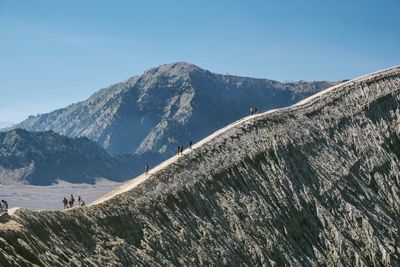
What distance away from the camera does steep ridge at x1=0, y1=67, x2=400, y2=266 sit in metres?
39.9

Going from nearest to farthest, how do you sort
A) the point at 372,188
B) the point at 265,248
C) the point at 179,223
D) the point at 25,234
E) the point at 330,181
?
the point at 25,234 < the point at 179,223 < the point at 265,248 < the point at 330,181 < the point at 372,188

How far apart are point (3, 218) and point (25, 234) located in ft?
6.26

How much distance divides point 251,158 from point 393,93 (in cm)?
3202

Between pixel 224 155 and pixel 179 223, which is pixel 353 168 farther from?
pixel 179 223

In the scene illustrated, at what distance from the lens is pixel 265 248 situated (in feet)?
172

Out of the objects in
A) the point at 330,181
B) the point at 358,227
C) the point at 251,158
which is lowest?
the point at 358,227

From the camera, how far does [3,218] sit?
35688mm

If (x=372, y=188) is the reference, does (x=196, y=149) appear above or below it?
above

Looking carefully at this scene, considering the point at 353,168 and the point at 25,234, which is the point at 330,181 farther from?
the point at 25,234

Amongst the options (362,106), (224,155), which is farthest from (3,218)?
(362,106)

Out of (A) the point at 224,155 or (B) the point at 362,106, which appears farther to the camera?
(B) the point at 362,106

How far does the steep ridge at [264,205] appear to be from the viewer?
3988cm

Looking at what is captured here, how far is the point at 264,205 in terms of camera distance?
57188 mm

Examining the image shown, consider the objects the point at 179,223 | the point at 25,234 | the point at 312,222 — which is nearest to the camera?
the point at 25,234
